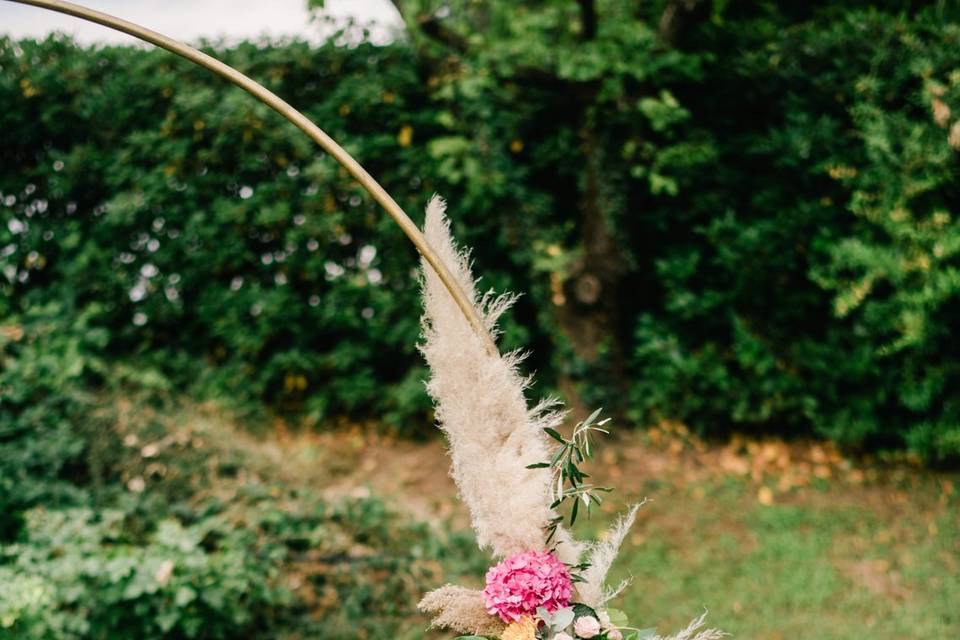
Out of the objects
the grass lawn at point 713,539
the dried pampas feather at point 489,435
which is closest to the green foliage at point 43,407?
the grass lawn at point 713,539

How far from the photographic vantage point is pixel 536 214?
5.28m

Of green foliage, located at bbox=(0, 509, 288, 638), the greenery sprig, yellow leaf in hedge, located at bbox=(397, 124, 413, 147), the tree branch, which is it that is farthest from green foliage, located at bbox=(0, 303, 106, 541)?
the tree branch

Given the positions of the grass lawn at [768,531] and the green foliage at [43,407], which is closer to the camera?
the green foliage at [43,407]

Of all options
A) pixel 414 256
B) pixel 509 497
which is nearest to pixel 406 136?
pixel 414 256

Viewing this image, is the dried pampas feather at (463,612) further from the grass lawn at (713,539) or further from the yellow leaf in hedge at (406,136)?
the yellow leaf in hedge at (406,136)

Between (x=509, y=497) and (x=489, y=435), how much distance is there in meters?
0.16

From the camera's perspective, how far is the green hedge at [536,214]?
448 cm

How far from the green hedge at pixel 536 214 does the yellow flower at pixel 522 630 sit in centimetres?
348

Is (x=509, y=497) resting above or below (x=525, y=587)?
above

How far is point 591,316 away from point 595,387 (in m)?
0.53

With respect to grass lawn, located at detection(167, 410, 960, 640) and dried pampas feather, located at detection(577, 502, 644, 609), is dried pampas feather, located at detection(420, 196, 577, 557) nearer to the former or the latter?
dried pampas feather, located at detection(577, 502, 644, 609)

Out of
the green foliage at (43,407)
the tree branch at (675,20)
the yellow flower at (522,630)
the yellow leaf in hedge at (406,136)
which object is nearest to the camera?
the yellow flower at (522,630)

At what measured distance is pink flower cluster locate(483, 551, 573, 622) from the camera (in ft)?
5.73

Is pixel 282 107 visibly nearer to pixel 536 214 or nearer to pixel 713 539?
pixel 536 214
